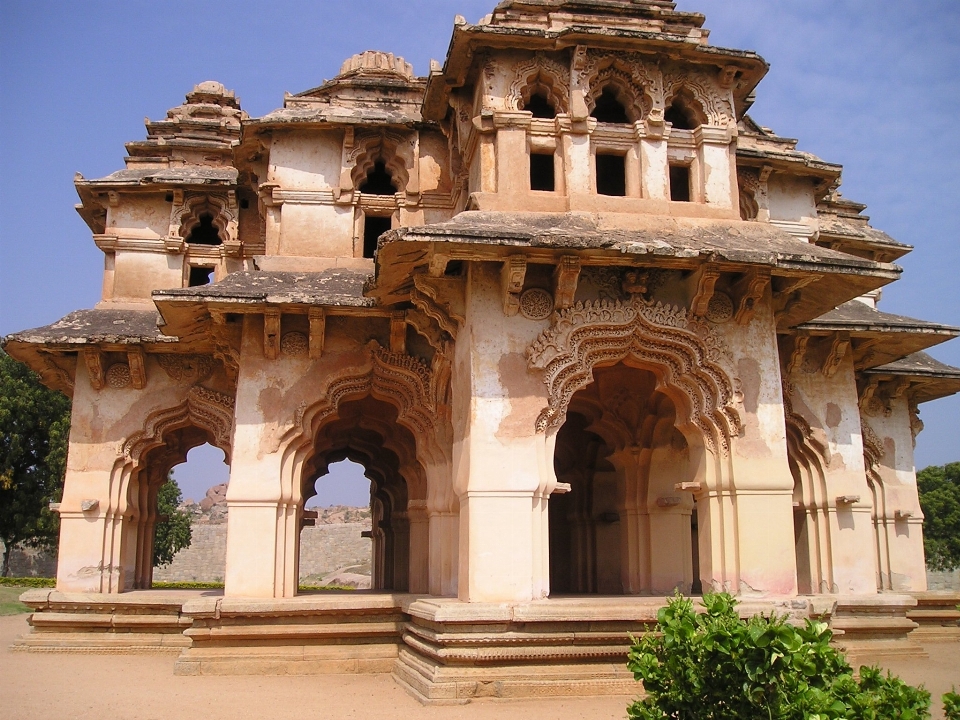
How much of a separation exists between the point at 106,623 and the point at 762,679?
11.3 meters

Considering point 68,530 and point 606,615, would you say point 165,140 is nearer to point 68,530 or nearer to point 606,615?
point 68,530

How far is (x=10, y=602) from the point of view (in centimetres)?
2453

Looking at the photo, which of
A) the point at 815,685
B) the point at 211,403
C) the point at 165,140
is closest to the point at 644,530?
the point at 211,403

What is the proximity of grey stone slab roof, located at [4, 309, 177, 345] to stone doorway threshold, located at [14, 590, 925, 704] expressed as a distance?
386cm

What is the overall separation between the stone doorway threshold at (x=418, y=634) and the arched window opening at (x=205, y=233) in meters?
5.93

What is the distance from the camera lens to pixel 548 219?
10672 mm

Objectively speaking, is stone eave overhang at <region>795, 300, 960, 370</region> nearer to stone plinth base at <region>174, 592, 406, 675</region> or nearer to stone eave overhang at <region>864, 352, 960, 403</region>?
stone eave overhang at <region>864, 352, 960, 403</region>

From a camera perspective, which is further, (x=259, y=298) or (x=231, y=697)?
(x=259, y=298)

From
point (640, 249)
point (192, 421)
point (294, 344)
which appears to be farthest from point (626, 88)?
point (192, 421)

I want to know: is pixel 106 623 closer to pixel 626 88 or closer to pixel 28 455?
pixel 626 88

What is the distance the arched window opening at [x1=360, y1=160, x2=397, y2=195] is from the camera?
14719 mm

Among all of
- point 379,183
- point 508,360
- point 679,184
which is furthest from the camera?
point 379,183

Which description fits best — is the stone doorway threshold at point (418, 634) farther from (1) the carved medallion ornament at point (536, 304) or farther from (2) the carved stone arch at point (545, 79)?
(2) the carved stone arch at point (545, 79)

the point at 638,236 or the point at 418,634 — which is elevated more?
the point at 638,236
